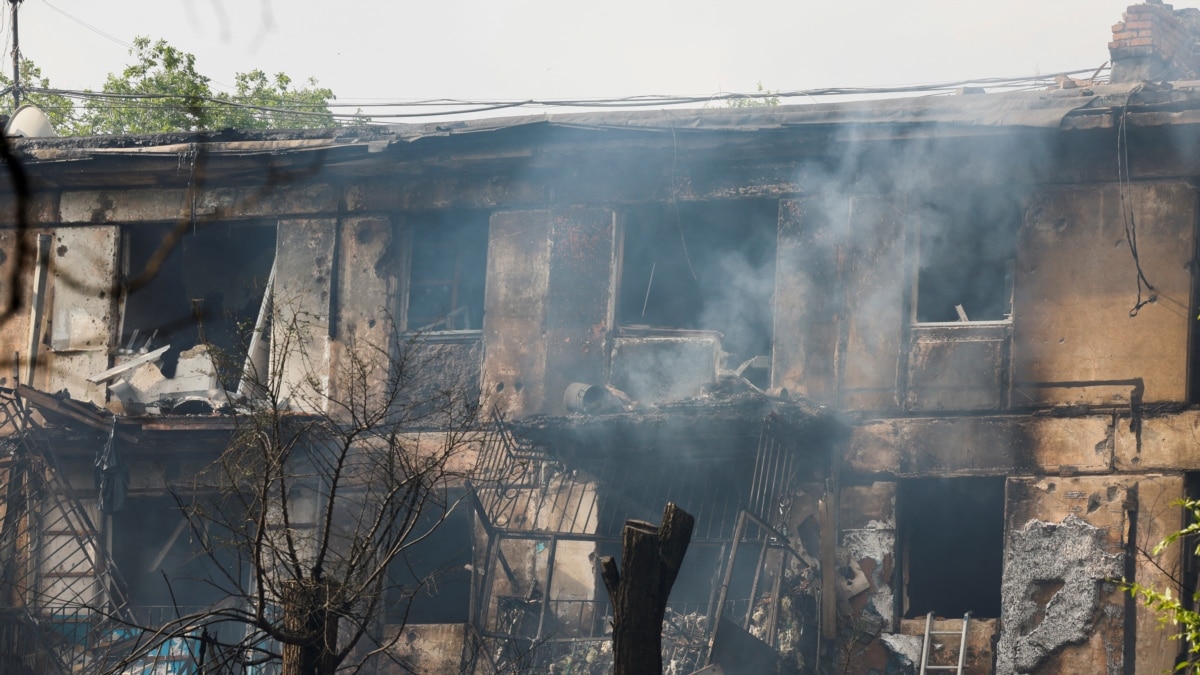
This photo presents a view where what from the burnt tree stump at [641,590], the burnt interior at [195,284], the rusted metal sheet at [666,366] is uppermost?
the burnt interior at [195,284]

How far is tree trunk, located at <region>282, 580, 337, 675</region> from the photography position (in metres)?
10.4

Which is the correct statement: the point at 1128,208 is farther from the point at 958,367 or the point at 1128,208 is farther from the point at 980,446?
the point at 980,446

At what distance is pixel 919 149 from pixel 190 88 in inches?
709

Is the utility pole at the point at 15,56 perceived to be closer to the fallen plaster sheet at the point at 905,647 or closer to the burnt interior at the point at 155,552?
the burnt interior at the point at 155,552

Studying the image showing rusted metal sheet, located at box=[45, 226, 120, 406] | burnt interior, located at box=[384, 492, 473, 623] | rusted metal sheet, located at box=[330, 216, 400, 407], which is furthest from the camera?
rusted metal sheet, located at box=[45, 226, 120, 406]

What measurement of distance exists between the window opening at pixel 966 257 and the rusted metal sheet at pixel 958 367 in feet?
0.80

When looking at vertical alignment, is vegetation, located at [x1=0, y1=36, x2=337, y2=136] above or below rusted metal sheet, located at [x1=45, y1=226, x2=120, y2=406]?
above

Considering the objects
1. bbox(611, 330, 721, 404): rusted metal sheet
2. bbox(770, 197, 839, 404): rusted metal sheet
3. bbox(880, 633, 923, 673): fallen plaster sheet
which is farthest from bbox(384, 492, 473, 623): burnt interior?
bbox(880, 633, 923, 673): fallen plaster sheet

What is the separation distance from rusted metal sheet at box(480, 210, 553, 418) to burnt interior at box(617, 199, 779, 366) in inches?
36.0

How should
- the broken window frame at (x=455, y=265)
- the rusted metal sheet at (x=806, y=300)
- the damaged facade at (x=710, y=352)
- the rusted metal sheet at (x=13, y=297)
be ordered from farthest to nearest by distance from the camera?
the rusted metal sheet at (x=13, y=297) < the broken window frame at (x=455, y=265) < the rusted metal sheet at (x=806, y=300) < the damaged facade at (x=710, y=352)

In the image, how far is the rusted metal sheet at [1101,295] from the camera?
15.0m

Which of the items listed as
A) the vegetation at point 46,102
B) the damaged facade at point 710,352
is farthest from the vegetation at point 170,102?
the damaged facade at point 710,352

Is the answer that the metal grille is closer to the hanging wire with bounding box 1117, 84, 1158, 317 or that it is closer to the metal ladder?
the metal ladder

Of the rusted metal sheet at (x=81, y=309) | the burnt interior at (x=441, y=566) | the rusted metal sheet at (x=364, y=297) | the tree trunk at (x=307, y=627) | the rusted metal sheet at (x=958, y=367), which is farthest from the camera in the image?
the rusted metal sheet at (x=81, y=309)
